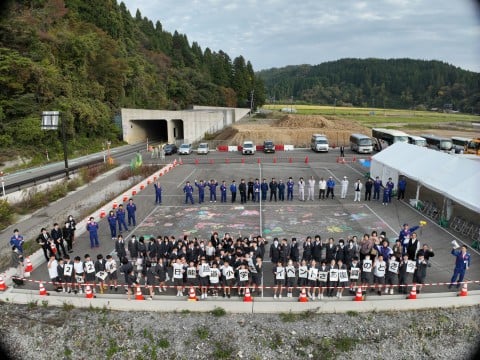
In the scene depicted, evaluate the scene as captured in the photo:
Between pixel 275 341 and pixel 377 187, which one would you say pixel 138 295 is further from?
pixel 377 187

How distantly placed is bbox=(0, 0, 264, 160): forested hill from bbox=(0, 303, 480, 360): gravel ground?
77.5 feet

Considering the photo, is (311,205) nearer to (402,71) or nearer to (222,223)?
(222,223)

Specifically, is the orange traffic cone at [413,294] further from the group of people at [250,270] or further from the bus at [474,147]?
the bus at [474,147]

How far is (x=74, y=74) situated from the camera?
151 ft

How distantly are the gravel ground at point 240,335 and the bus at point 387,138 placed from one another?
33692 mm

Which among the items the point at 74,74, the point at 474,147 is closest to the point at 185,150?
the point at 74,74

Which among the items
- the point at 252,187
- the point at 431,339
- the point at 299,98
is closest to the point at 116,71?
the point at 252,187

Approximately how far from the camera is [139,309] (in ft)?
34.6

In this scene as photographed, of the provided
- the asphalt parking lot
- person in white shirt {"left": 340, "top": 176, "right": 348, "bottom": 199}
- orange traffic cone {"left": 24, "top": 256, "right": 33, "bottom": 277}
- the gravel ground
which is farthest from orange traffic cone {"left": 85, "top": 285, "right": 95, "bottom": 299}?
person in white shirt {"left": 340, "top": 176, "right": 348, "bottom": 199}

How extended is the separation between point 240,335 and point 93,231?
27.7 ft

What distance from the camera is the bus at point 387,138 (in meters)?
40.8

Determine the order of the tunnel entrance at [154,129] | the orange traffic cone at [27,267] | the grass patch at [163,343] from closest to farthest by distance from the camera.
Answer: the grass patch at [163,343]
the orange traffic cone at [27,267]
the tunnel entrance at [154,129]

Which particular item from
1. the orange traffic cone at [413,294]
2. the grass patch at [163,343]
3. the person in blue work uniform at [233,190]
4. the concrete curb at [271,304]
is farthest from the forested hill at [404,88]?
the grass patch at [163,343]

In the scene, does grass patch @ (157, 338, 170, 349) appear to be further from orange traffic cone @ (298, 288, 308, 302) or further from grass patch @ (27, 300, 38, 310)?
grass patch @ (27, 300, 38, 310)
